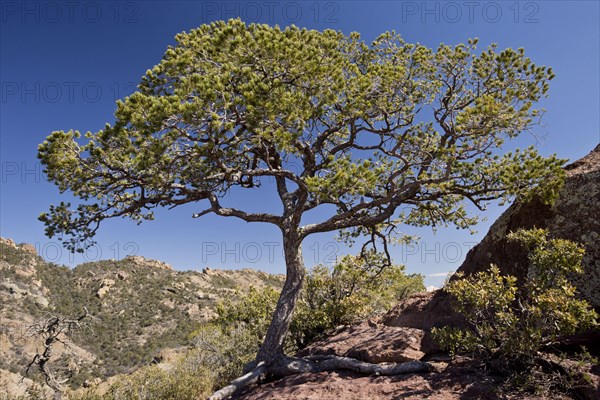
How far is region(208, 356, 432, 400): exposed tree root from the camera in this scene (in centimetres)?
717

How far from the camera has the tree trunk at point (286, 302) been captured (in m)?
9.00

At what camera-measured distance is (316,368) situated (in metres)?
8.46

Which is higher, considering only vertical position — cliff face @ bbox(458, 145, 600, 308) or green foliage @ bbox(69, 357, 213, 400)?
cliff face @ bbox(458, 145, 600, 308)

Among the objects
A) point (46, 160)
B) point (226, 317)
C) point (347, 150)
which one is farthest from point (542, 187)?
point (226, 317)

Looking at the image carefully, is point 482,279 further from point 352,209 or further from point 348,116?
point 348,116

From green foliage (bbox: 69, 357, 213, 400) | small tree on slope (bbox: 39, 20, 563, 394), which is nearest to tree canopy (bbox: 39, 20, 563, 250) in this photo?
small tree on slope (bbox: 39, 20, 563, 394)

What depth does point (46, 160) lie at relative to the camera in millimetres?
7707

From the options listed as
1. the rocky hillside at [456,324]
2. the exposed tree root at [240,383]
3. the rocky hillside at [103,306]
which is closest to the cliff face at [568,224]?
the rocky hillside at [456,324]

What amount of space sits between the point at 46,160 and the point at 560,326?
10.0 m

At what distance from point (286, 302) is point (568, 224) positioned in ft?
21.3

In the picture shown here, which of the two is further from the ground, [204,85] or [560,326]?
[204,85]

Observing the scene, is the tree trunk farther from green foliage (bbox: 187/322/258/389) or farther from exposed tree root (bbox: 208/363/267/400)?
green foliage (bbox: 187/322/258/389)

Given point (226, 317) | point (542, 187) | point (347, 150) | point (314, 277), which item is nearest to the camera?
point (542, 187)

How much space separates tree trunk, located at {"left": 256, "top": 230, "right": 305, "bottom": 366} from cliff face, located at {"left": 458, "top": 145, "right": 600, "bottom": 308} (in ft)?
14.3
